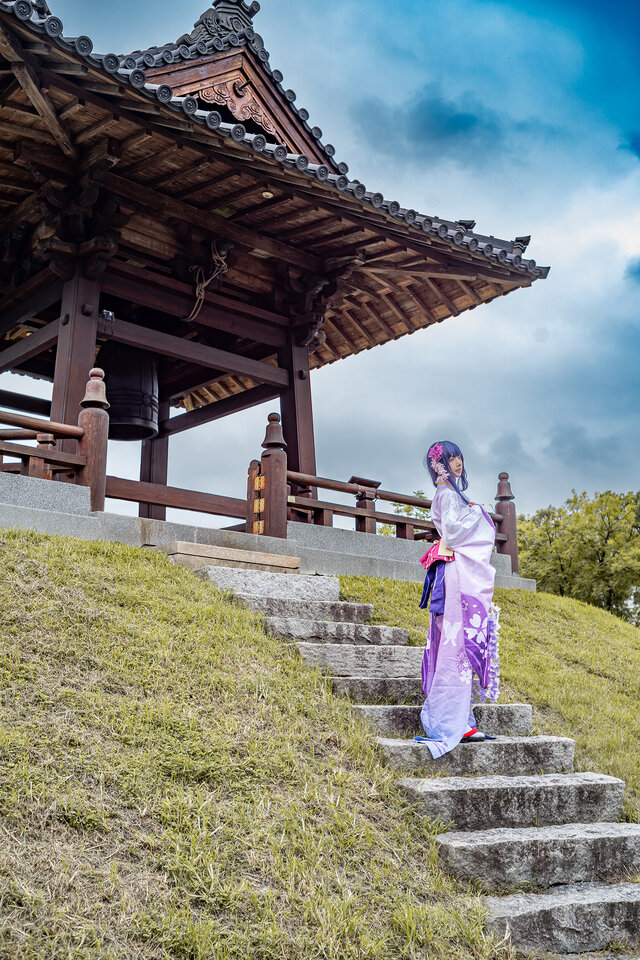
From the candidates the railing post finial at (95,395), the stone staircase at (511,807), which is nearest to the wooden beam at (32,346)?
the railing post finial at (95,395)

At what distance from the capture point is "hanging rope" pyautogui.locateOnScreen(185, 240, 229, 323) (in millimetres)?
9828

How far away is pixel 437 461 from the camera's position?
577 centimetres

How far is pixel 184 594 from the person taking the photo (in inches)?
254

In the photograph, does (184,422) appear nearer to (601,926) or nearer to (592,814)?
(592,814)

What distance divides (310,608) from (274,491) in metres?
2.05

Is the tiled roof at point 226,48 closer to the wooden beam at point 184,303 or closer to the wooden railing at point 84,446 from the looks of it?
the wooden beam at point 184,303

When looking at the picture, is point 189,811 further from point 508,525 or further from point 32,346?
point 508,525

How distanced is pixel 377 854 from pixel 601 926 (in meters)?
1.24

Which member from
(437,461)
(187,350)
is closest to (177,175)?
(187,350)

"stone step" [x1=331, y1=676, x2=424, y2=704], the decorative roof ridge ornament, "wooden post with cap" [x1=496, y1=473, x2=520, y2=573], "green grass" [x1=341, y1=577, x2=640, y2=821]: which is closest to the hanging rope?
the decorative roof ridge ornament

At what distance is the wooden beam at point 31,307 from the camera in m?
9.59


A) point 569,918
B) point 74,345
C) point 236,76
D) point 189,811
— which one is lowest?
point 569,918

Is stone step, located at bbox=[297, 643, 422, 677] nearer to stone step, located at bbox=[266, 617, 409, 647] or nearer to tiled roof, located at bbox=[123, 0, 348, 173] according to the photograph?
stone step, located at bbox=[266, 617, 409, 647]

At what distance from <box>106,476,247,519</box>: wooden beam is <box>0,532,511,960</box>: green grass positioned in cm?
294
